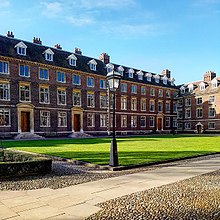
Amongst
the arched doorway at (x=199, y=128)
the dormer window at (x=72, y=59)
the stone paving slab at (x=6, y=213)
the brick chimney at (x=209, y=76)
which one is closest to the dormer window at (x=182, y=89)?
the brick chimney at (x=209, y=76)

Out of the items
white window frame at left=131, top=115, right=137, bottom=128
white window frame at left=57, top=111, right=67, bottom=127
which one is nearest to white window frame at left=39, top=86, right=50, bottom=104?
white window frame at left=57, top=111, right=67, bottom=127

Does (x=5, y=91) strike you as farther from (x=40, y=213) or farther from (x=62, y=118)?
(x=40, y=213)

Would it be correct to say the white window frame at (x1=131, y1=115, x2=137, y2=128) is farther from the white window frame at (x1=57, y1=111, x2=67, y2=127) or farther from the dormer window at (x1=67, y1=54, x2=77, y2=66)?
the dormer window at (x1=67, y1=54, x2=77, y2=66)

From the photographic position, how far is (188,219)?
14.8 ft

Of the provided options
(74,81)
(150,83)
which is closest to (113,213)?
(74,81)

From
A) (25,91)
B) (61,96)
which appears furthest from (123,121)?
(25,91)

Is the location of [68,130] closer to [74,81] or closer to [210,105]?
[74,81]

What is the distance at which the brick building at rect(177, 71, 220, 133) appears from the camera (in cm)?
4925

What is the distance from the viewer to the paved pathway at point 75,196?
15.8ft

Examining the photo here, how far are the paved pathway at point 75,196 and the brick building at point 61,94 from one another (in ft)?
84.1

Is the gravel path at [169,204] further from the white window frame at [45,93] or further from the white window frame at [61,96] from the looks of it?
the white window frame at [61,96]

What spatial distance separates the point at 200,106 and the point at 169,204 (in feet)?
167

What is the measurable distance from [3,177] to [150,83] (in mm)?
44622

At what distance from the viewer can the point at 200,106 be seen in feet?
172
